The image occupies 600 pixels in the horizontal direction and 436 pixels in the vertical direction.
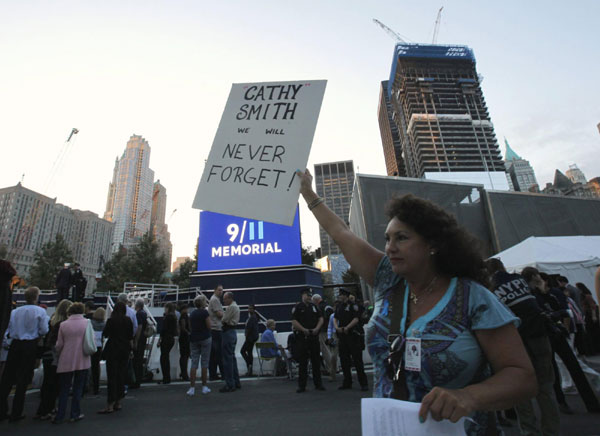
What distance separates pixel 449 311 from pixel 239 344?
1006 centimetres

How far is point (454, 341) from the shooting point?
1.23m

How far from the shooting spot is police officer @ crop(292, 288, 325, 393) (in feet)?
23.0

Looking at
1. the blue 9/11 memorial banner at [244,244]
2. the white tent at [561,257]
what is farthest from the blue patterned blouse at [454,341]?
the blue 9/11 memorial banner at [244,244]

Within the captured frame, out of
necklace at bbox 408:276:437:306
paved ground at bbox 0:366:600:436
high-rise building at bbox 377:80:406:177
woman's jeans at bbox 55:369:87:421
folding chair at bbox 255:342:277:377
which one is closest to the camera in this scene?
necklace at bbox 408:276:437:306

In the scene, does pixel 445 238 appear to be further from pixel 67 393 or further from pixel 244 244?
pixel 244 244

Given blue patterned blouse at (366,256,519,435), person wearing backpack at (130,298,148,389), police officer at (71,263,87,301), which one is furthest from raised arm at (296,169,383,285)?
police officer at (71,263,87,301)

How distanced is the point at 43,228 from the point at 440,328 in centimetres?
13786

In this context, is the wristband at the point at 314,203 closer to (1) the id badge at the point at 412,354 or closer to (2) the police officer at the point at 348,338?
(1) the id badge at the point at 412,354

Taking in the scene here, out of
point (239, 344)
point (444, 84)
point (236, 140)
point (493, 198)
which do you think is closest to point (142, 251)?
point (239, 344)

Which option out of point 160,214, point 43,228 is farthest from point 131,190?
point 43,228

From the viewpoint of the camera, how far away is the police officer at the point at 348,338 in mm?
6977

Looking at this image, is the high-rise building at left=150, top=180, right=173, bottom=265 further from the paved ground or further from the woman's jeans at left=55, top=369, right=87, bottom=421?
the woman's jeans at left=55, top=369, right=87, bottom=421

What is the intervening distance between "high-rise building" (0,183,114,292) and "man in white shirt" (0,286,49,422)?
3740 inches

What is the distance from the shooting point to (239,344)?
410 inches
